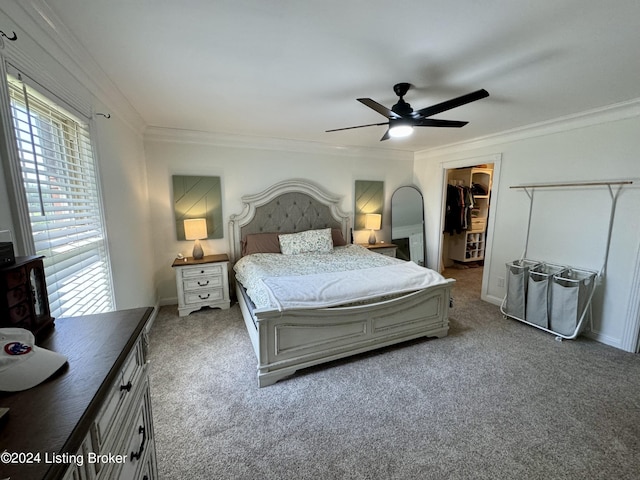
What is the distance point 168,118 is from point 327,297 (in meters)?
2.59

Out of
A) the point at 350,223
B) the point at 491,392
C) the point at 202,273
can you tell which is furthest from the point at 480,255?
the point at 202,273

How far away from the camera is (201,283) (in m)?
3.32

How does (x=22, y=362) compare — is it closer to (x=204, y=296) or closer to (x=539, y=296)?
(x=204, y=296)

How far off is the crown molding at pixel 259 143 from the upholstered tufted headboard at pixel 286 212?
20.4 inches

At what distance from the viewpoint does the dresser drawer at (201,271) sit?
3.24 metres

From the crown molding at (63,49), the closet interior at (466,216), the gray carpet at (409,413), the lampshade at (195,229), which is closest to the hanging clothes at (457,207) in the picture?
the closet interior at (466,216)

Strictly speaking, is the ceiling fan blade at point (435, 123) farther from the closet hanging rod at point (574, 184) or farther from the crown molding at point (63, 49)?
the crown molding at point (63, 49)

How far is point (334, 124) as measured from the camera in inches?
122

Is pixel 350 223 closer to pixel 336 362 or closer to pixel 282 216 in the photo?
pixel 282 216

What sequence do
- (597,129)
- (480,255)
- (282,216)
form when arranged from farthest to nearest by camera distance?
(480,255) < (282,216) < (597,129)

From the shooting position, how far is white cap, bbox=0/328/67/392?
2.08ft

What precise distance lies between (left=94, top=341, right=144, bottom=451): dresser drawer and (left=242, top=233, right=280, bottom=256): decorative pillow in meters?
2.62

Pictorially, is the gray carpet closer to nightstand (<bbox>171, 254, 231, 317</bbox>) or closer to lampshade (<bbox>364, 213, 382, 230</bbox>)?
nightstand (<bbox>171, 254, 231, 317</bbox>)

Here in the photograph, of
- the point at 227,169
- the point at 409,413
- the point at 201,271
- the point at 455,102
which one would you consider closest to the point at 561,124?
the point at 455,102
